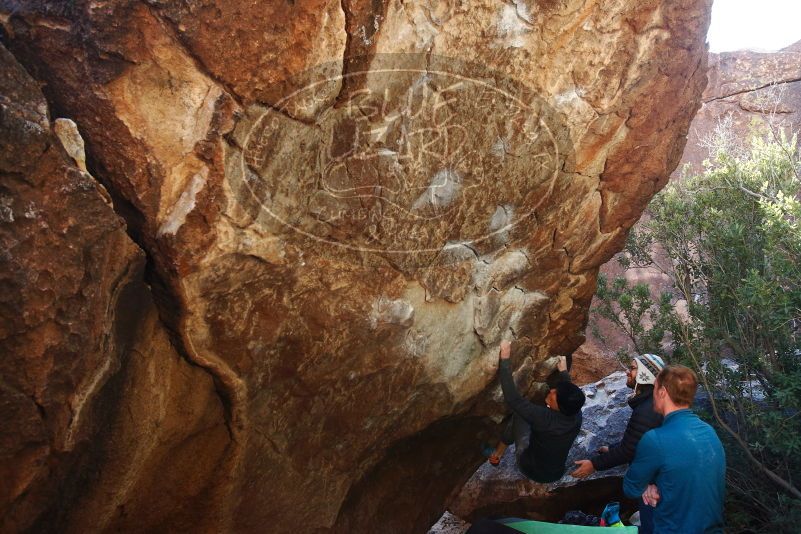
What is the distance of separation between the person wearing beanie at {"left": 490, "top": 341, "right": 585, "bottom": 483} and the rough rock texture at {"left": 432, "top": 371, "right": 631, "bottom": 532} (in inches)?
67.5

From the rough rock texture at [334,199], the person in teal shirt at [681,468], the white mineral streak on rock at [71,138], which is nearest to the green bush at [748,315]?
the rough rock texture at [334,199]

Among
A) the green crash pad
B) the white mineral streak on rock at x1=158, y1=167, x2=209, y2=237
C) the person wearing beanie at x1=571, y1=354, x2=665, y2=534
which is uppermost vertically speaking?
the white mineral streak on rock at x1=158, y1=167, x2=209, y2=237

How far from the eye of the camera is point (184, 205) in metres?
3.00

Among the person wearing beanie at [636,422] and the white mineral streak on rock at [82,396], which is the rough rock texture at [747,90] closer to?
the person wearing beanie at [636,422]

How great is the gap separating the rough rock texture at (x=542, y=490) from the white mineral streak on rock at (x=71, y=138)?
4997 millimetres

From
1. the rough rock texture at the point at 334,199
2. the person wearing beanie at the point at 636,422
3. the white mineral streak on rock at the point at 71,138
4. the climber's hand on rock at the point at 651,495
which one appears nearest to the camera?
the white mineral streak on rock at the point at 71,138

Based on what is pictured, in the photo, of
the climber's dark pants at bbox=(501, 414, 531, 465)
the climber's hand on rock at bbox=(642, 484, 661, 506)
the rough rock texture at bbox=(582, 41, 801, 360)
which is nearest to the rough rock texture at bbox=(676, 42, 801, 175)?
the rough rock texture at bbox=(582, 41, 801, 360)

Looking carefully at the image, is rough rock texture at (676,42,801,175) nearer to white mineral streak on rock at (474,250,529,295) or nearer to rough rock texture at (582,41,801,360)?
rough rock texture at (582,41,801,360)

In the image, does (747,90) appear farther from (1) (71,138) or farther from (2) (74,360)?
(2) (74,360)

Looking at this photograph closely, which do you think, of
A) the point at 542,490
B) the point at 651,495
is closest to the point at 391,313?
the point at 651,495

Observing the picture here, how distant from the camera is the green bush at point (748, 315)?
5.22 metres

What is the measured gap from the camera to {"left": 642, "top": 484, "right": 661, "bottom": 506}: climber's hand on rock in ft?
10.6

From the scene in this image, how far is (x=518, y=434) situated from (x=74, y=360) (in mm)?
3466

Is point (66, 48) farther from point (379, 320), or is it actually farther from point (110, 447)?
point (379, 320)
